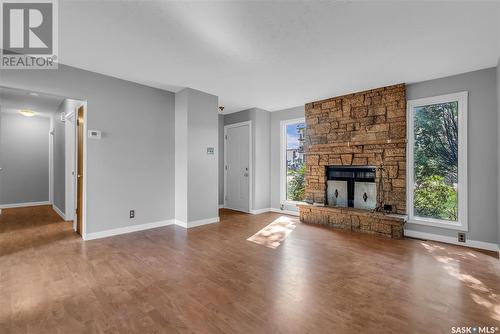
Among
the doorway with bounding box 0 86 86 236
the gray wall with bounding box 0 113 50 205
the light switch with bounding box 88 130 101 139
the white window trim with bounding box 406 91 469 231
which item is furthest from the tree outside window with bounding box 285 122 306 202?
the gray wall with bounding box 0 113 50 205

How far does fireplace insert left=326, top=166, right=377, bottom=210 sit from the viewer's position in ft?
14.7

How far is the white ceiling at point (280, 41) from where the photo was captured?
2.19 meters

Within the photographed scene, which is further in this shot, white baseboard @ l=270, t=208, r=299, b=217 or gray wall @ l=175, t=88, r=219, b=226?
white baseboard @ l=270, t=208, r=299, b=217

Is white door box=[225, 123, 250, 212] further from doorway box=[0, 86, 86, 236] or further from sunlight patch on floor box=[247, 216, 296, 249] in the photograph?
doorway box=[0, 86, 86, 236]

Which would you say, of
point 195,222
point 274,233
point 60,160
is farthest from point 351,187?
point 60,160

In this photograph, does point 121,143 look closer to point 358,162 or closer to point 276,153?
point 276,153

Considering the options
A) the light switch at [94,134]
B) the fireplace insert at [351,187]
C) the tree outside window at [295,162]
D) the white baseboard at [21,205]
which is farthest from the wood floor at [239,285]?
the white baseboard at [21,205]

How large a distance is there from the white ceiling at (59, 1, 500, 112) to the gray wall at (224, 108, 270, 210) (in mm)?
1869

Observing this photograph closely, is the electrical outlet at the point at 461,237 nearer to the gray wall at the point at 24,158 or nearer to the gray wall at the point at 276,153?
the gray wall at the point at 276,153

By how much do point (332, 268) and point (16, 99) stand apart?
22.3ft

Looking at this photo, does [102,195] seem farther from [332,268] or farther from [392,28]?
[392,28]

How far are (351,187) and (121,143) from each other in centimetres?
442

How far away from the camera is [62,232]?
160 inches

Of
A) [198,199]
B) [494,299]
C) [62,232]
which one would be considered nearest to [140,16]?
[198,199]
